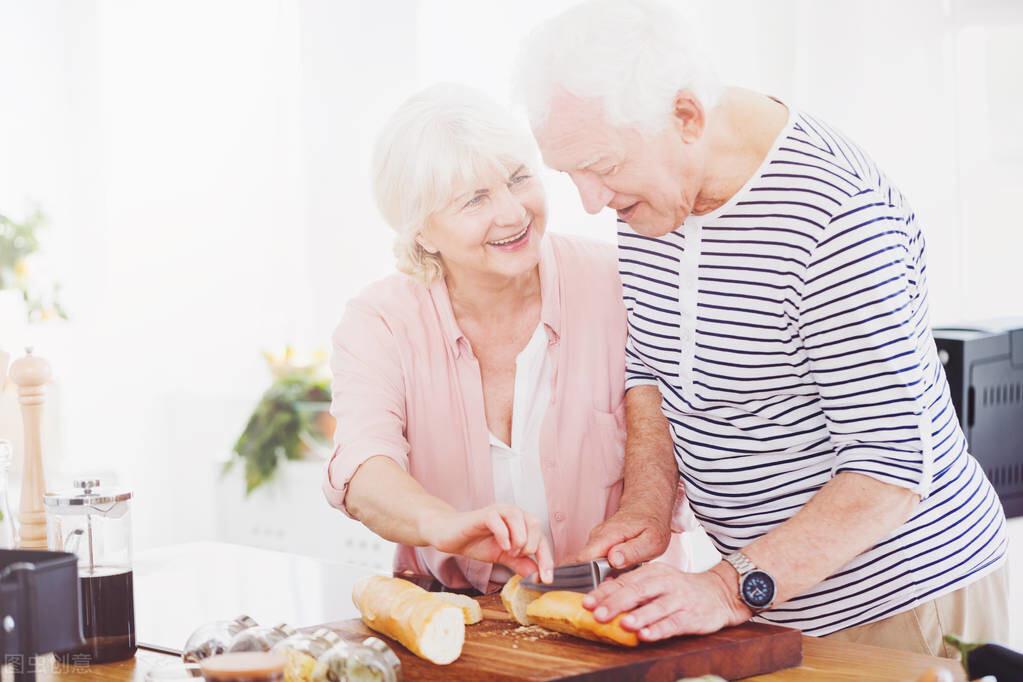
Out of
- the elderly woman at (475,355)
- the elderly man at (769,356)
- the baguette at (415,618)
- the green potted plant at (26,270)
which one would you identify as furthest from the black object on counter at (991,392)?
the green potted plant at (26,270)

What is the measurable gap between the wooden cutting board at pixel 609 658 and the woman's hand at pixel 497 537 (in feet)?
0.38

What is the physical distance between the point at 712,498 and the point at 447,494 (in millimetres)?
422

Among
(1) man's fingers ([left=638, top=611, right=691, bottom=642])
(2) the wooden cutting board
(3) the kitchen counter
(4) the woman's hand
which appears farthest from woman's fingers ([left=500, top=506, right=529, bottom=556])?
(3) the kitchen counter

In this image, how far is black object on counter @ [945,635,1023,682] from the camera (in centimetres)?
107

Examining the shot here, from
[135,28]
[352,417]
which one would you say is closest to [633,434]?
[352,417]

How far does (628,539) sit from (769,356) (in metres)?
0.33

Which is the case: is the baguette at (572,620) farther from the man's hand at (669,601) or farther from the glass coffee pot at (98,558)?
the glass coffee pot at (98,558)

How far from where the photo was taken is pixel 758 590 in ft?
4.67

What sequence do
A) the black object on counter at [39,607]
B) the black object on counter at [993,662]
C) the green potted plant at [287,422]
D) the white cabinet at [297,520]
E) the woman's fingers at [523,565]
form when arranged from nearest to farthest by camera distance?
1. the black object on counter at [39,607]
2. the black object on counter at [993,662]
3. the woman's fingers at [523,565]
4. the white cabinet at [297,520]
5. the green potted plant at [287,422]

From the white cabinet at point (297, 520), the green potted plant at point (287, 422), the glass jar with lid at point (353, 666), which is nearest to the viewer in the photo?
the glass jar with lid at point (353, 666)

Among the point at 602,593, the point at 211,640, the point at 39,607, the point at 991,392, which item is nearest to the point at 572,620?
the point at 602,593

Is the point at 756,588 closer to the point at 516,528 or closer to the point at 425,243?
the point at 516,528

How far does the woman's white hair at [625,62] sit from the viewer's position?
1.45 m

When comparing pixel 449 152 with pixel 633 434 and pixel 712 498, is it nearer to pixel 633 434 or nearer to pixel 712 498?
pixel 633 434
